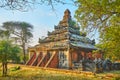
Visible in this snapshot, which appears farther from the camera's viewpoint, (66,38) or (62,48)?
(66,38)

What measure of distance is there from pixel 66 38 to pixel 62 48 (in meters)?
2.12

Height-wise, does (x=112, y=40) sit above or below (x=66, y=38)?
below

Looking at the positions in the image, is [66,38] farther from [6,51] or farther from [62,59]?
[6,51]

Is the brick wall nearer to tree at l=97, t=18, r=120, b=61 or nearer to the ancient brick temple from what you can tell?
the ancient brick temple

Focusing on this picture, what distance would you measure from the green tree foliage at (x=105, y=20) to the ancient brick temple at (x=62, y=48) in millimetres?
11994

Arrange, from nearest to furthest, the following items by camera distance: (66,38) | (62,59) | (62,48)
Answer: (62,48) < (62,59) < (66,38)

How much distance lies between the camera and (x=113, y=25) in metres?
15.8

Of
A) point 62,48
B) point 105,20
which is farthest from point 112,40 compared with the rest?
point 62,48

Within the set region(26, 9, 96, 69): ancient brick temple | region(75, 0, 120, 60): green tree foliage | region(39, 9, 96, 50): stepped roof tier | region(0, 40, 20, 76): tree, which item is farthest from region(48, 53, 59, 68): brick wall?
region(75, 0, 120, 60): green tree foliage

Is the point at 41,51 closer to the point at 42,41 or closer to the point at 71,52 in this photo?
the point at 42,41

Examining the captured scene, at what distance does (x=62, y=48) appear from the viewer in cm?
3030

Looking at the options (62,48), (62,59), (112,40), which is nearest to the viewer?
(112,40)

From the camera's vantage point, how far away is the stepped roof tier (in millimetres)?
31231

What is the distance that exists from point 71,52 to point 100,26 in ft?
43.1
